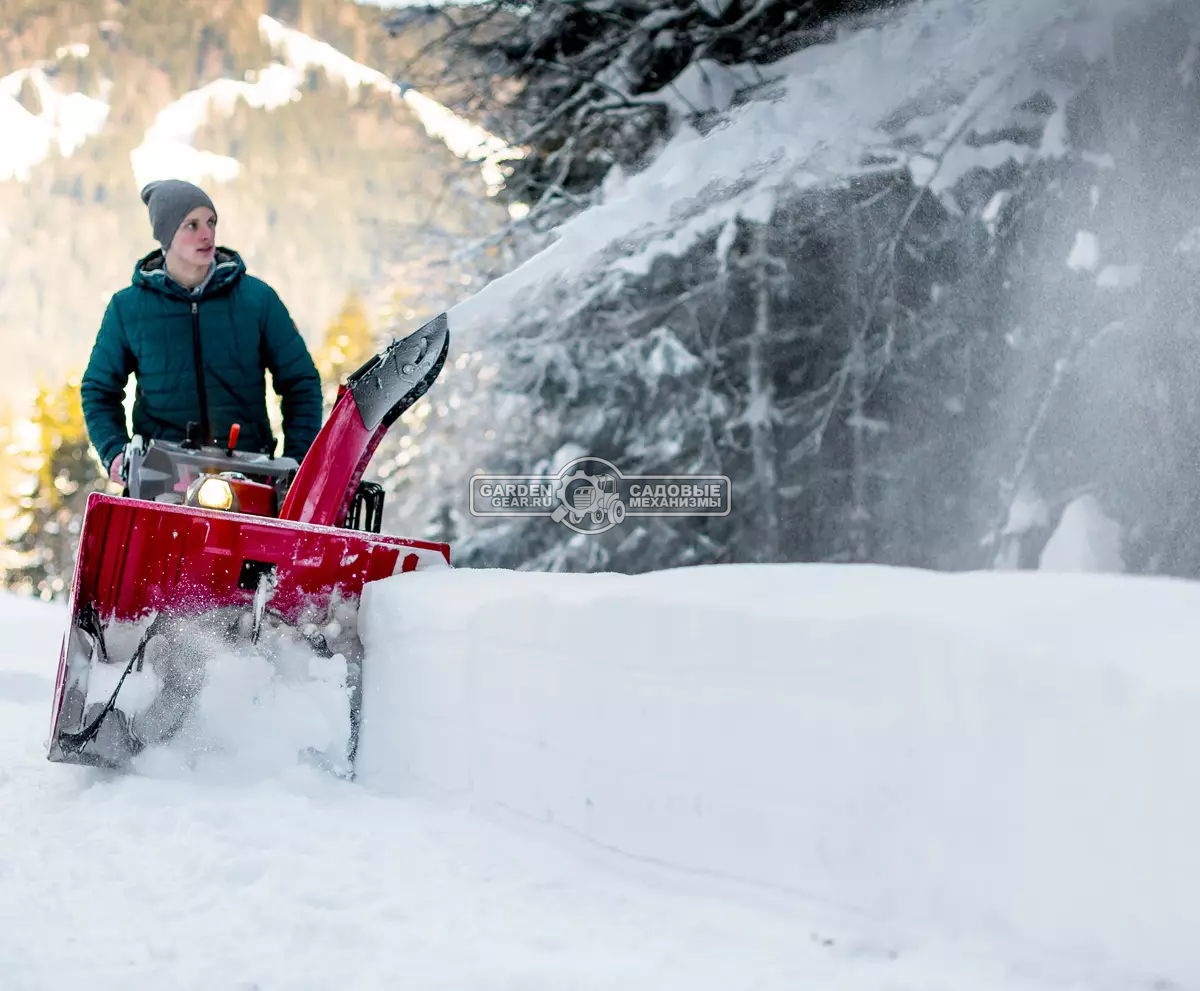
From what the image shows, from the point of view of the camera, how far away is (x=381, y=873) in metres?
2.20

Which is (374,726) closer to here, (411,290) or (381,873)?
(381,873)

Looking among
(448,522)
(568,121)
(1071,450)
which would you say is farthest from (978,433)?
(448,522)

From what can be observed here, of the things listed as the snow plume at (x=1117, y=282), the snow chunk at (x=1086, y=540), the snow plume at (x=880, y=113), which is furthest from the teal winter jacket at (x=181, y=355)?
the snow chunk at (x=1086, y=540)

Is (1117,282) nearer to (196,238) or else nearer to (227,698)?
(196,238)

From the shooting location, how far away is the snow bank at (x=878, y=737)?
143 centimetres

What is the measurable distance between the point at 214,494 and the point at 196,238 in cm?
97

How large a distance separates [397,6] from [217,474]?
480 centimetres

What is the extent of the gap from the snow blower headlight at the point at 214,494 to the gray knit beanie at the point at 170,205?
0.89 m

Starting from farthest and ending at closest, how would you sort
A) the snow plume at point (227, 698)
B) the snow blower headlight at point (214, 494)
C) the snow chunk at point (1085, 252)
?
1. the snow chunk at point (1085, 252)
2. the snow blower headlight at point (214, 494)
3. the snow plume at point (227, 698)

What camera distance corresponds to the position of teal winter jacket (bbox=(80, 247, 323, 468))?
12.3ft

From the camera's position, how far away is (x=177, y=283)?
3.73m

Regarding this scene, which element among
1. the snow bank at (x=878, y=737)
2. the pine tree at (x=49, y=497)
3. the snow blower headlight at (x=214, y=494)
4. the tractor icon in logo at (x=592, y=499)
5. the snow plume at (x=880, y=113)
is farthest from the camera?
the pine tree at (x=49, y=497)

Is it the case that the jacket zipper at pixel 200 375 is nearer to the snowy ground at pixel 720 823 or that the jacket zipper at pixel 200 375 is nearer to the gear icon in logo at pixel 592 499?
the snowy ground at pixel 720 823

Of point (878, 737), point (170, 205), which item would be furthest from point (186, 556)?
point (878, 737)
